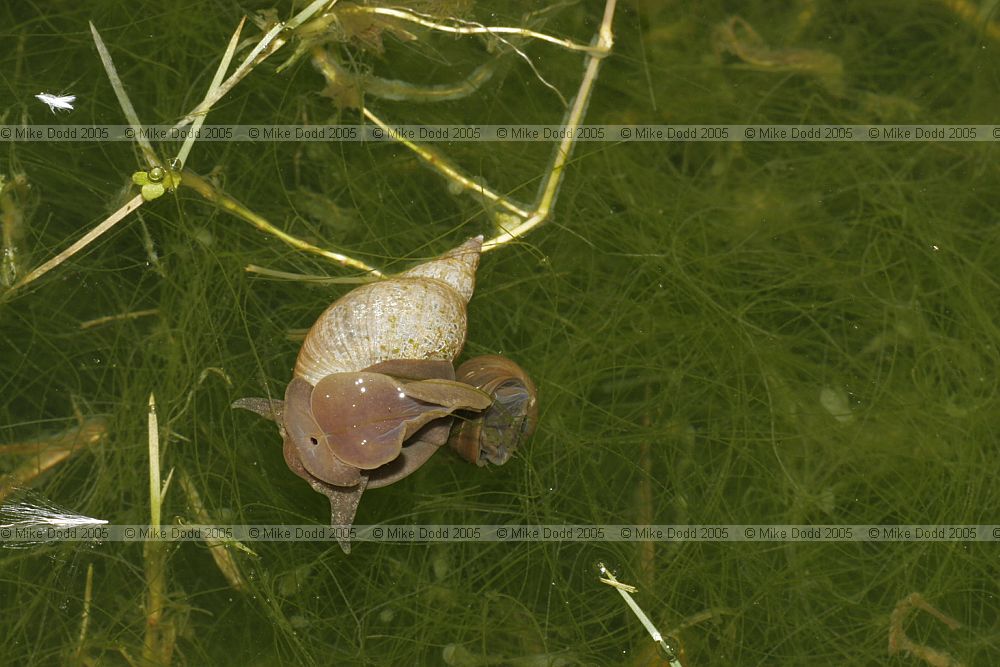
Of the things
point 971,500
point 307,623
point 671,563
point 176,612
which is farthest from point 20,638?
point 971,500

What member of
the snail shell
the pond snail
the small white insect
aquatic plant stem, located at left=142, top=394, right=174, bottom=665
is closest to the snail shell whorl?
the pond snail

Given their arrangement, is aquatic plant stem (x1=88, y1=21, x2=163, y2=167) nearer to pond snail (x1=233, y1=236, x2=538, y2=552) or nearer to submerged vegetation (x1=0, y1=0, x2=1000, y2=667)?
submerged vegetation (x1=0, y1=0, x2=1000, y2=667)

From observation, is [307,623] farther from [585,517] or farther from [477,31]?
[477,31]

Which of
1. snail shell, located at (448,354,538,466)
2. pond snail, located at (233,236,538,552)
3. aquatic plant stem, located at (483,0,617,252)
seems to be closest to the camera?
pond snail, located at (233,236,538,552)

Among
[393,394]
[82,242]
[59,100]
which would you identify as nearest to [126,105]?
[59,100]

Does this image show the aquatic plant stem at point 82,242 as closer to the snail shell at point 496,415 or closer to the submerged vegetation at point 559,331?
the submerged vegetation at point 559,331

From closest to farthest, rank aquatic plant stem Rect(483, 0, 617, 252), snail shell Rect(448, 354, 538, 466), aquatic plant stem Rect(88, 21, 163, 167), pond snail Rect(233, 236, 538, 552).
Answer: pond snail Rect(233, 236, 538, 552) → snail shell Rect(448, 354, 538, 466) → aquatic plant stem Rect(88, 21, 163, 167) → aquatic plant stem Rect(483, 0, 617, 252)

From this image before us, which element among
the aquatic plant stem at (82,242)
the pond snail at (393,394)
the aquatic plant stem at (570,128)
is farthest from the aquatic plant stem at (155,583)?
the aquatic plant stem at (570,128)
